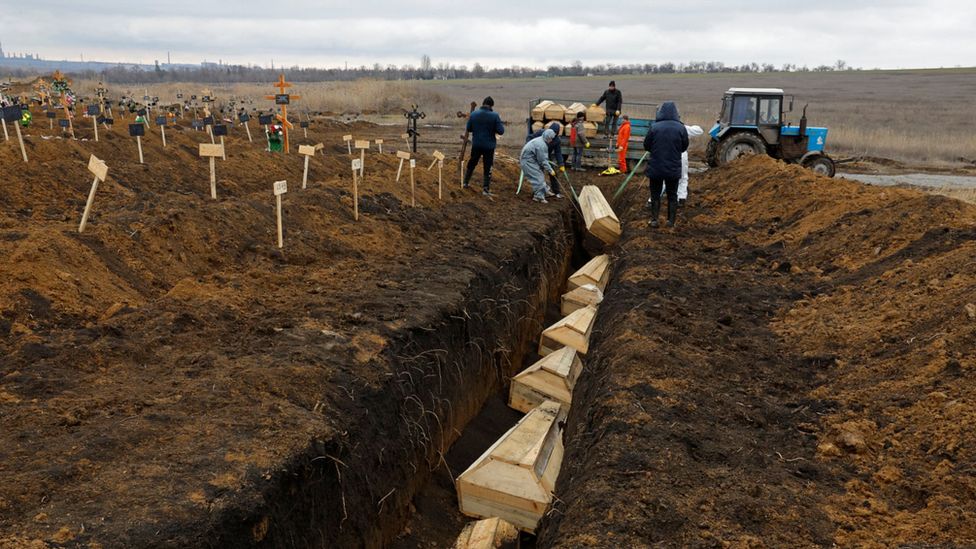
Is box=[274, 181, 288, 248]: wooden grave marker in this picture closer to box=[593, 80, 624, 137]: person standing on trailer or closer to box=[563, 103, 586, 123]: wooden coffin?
box=[563, 103, 586, 123]: wooden coffin

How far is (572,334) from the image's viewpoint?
7.84 meters

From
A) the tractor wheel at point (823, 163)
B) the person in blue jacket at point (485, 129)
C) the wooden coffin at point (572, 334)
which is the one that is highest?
the person in blue jacket at point (485, 129)

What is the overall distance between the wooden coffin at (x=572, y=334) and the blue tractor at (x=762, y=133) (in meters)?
10.5

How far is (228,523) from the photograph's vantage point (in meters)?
3.43

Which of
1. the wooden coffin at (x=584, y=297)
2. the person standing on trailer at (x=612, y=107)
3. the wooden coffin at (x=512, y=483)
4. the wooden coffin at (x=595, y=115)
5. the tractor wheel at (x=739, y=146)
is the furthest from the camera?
the wooden coffin at (x=595, y=115)

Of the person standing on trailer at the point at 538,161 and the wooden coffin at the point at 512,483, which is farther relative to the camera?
the person standing on trailer at the point at 538,161

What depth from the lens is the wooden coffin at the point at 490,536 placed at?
4.67 metres

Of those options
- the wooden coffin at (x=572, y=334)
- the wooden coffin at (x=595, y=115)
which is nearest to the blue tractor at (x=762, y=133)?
the wooden coffin at (x=595, y=115)

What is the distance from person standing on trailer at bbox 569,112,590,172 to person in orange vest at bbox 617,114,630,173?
944 millimetres

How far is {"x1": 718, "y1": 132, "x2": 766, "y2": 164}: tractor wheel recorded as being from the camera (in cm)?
1734

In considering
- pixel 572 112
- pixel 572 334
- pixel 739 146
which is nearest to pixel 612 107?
pixel 572 112

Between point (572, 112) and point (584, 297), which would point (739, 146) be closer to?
point (572, 112)

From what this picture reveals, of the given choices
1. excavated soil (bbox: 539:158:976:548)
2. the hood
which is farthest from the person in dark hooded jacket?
excavated soil (bbox: 539:158:976:548)

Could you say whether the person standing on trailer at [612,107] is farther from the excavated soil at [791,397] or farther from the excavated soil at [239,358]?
the excavated soil at [791,397]
